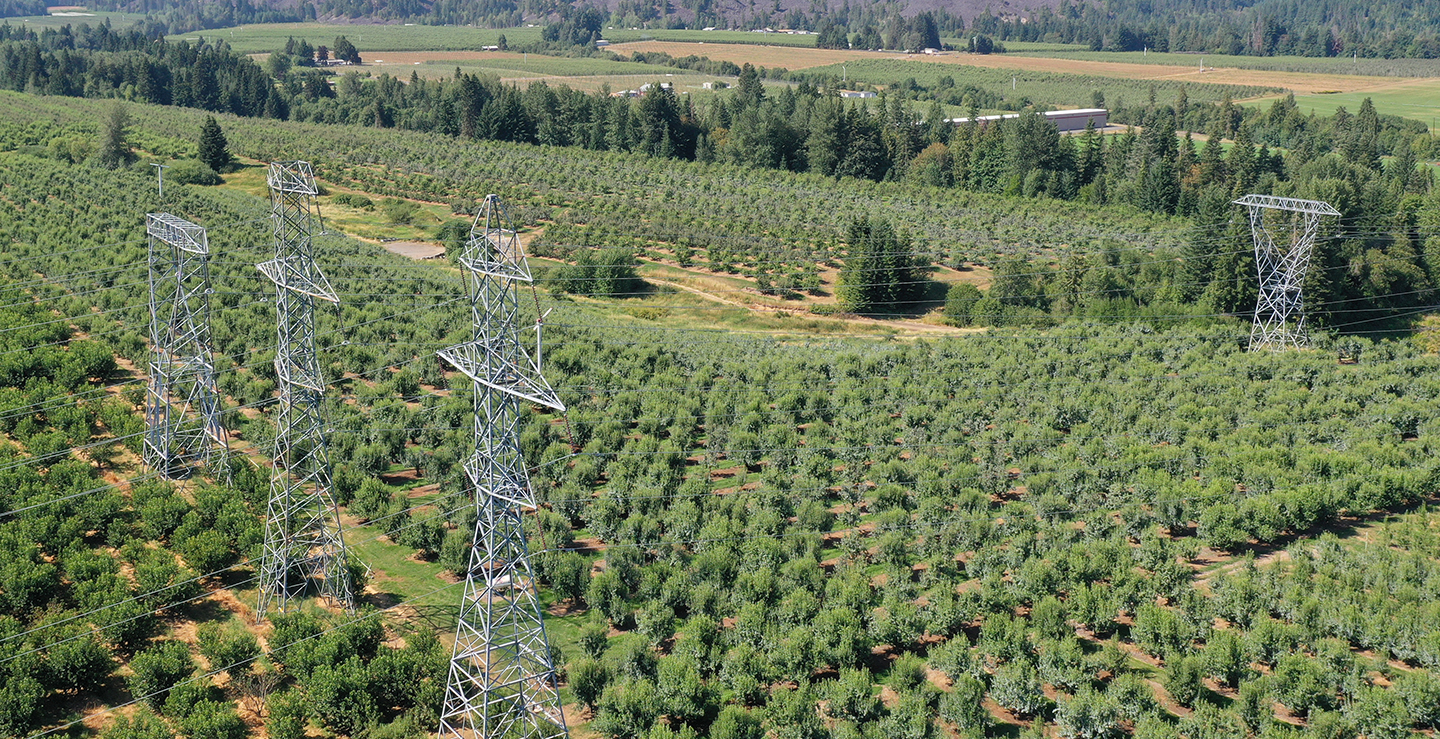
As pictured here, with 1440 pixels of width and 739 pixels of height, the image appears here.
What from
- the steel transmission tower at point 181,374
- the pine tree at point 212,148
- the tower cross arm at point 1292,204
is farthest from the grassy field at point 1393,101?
the steel transmission tower at point 181,374

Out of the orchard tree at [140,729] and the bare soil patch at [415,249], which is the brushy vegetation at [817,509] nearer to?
the orchard tree at [140,729]

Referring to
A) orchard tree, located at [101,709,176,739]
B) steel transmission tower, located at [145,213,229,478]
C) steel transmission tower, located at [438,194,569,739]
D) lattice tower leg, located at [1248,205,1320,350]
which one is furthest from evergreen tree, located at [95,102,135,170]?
lattice tower leg, located at [1248,205,1320,350]

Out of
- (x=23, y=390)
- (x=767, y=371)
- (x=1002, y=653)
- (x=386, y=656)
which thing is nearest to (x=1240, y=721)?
(x=1002, y=653)

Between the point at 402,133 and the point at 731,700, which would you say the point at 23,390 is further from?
the point at 402,133

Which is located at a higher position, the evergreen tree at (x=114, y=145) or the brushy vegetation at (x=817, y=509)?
the evergreen tree at (x=114, y=145)

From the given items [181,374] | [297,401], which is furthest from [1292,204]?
[181,374]

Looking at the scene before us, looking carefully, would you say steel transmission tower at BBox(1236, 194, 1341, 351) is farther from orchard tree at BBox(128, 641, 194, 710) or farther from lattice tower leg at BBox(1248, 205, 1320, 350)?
orchard tree at BBox(128, 641, 194, 710)

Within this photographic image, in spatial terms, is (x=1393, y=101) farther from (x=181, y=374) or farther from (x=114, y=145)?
(x=181, y=374)
